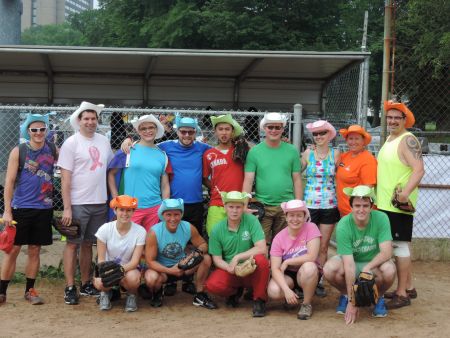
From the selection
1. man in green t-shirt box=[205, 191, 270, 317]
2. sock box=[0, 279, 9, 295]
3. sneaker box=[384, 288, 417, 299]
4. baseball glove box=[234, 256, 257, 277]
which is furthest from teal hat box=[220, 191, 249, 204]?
sock box=[0, 279, 9, 295]

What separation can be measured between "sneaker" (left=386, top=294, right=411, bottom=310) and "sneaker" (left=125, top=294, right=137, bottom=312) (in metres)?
2.28

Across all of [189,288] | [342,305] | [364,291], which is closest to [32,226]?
[189,288]

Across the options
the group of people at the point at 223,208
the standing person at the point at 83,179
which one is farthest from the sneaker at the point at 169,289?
the standing person at the point at 83,179

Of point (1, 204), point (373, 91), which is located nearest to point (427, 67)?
point (373, 91)

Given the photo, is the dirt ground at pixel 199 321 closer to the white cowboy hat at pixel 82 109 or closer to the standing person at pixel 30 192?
the standing person at pixel 30 192

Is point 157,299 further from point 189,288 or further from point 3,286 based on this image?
point 3,286

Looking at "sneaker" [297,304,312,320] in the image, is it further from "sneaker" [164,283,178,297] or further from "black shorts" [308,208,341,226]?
"sneaker" [164,283,178,297]

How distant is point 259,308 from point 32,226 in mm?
2164

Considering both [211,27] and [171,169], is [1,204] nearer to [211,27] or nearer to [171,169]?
[171,169]

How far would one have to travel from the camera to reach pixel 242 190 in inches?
241

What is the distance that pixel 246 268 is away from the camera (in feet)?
18.3

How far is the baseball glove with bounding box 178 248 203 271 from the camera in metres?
5.82

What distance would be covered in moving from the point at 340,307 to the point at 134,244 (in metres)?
1.92

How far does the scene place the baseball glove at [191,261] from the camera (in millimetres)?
5816
